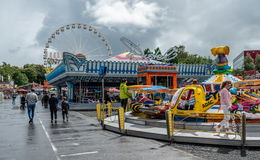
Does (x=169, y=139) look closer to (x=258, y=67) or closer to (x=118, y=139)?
(x=118, y=139)

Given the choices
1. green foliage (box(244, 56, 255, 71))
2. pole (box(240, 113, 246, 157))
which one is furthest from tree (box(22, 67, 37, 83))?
pole (box(240, 113, 246, 157))

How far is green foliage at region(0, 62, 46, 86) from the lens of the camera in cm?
9975

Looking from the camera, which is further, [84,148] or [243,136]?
[84,148]

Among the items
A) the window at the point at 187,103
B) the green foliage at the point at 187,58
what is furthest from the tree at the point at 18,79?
the window at the point at 187,103

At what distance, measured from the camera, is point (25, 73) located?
112812mm

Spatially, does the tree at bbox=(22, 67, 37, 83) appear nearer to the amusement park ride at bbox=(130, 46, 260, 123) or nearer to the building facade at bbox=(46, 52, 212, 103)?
the building facade at bbox=(46, 52, 212, 103)

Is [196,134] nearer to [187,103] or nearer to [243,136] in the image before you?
[243,136]

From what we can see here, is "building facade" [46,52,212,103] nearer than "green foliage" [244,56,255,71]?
Yes

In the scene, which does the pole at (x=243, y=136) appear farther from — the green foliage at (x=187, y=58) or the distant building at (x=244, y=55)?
the distant building at (x=244, y=55)

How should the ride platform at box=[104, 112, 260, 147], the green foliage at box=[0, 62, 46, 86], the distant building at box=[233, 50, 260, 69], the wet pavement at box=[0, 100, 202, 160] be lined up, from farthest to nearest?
1. the green foliage at box=[0, 62, 46, 86]
2. the distant building at box=[233, 50, 260, 69]
3. the ride platform at box=[104, 112, 260, 147]
4. the wet pavement at box=[0, 100, 202, 160]

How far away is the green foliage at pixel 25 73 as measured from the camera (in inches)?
3927

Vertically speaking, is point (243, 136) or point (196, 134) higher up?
point (243, 136)

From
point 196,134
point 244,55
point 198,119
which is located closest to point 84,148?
point 196,134

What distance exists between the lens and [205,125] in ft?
29.9
